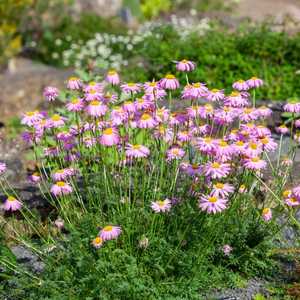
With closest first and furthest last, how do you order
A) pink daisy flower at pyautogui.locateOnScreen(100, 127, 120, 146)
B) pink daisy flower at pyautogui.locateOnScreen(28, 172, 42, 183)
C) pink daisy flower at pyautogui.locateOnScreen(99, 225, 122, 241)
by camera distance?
pink daisy flower at pyautogui.locateOnScreen(99, 225, 122, 241) < pink daisy flower at pyautogui.locateOnScreen(100, 127, 120, 146) < pink daisy flower at pyautogui.locateOnScreen(28, 172, 42, 183)

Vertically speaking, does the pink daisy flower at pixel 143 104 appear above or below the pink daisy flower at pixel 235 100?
below

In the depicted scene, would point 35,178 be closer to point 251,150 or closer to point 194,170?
point 194,170

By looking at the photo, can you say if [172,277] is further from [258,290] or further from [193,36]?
[193,36]

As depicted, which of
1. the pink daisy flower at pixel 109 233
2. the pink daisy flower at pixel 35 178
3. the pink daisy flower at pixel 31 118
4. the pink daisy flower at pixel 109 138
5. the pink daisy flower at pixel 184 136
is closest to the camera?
the pink daisy flower at pixel 109 233

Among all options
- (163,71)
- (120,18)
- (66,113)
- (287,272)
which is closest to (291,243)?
(287,272)

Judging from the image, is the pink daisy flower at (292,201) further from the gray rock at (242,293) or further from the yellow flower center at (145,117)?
the yellow flower center at (145,117)

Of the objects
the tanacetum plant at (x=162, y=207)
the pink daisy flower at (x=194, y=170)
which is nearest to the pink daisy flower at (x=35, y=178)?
the tanacetum plant at (x=162, y=207)

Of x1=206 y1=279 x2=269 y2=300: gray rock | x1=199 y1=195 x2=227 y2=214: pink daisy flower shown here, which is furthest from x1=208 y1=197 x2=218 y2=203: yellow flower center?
x1=206 y1=279 x2=269 y2=300: gray rock

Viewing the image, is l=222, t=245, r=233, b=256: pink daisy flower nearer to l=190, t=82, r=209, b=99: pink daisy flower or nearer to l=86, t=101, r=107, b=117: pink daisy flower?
l=190, t=82, r=209, b=99: pink daisy flower

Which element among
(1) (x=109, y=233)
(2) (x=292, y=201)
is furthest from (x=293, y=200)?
(1) (x=109, y=233)

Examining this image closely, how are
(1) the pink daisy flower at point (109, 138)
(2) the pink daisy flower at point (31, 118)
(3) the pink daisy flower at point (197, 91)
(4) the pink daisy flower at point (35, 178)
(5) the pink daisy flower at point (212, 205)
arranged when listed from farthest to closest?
(4) the pink daisy flower at point (35, 178), (2) the pink daisy flower at point (31, 118), (3) the pink daisy flower at point (197, 91), (1) the pink daisy flower at point (109, 138), (5) the pink daisy flower at point (212, 205)

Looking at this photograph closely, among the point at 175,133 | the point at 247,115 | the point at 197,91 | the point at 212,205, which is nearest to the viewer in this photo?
the point at 212,205

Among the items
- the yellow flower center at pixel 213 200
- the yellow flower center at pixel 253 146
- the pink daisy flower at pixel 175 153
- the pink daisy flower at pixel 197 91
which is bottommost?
the pink daisy flower at pixel 175 153

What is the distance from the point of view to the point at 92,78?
5.62m
